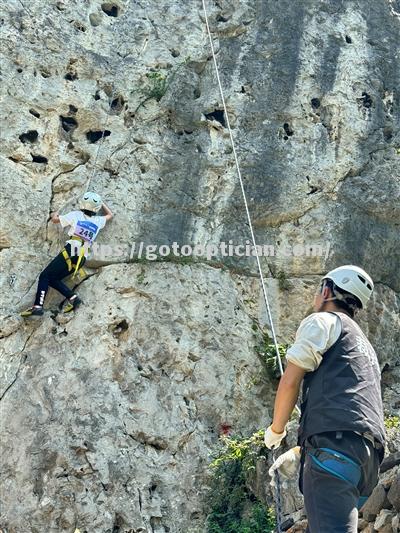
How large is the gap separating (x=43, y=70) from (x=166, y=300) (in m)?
4.20

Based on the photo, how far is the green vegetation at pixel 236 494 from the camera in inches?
315

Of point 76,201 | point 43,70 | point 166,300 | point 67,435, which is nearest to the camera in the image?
point 67,435

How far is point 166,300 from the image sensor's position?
32.9 ft

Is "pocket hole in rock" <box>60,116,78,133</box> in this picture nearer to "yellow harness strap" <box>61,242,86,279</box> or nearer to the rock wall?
the rock wall

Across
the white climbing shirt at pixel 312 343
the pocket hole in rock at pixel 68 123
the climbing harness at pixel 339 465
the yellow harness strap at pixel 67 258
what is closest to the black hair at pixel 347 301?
the white climbing shirt at pixel 312 343

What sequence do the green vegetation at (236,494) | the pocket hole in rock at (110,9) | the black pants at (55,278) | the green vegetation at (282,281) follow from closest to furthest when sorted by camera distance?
the green vegetation at (236,494) < the black pants at (55,278) < the green vegetation at (282,281) < the pocket hole in rock at (110,9)

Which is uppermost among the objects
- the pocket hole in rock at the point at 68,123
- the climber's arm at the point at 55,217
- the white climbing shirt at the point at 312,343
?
the white climbing shirt at the point at 312,343

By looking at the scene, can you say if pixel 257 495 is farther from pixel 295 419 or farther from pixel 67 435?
pixel 67 435

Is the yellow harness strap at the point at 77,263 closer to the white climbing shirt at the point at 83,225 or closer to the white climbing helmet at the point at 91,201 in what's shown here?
the white climbing shirt at the point at 83,225

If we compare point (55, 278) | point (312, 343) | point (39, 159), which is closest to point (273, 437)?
point (312, 343)

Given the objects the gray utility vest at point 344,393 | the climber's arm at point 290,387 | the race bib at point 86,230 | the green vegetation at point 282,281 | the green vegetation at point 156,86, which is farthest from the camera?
the green vegetation at point 156,86

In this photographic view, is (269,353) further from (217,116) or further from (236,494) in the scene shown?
(217,116)

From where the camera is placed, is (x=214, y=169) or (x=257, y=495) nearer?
(x=257, y=495)

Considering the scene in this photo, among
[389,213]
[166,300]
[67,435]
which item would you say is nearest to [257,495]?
[67,435]
